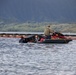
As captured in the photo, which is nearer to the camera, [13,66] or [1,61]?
[13,66]

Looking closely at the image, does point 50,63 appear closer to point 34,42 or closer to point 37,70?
point 37,70

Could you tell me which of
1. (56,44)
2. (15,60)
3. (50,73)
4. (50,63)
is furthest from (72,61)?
(56,44)

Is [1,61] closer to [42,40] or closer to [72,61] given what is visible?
[72,61]

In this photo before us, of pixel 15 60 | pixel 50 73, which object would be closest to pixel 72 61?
pixel 15 60

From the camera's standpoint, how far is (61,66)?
42.2m

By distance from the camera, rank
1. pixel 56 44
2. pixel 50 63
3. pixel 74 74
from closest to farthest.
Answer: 1. pixel 74 74
2. pixel 50 63
3. pixel 56 44

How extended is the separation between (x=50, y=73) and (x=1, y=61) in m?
9.94

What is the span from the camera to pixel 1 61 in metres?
46.2

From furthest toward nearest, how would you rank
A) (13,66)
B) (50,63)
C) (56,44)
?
(56,44)
(50,63)
(13,66)

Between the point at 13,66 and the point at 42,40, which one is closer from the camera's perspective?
the point at 13,66

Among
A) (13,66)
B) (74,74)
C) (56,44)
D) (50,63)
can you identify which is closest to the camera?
(74,74)

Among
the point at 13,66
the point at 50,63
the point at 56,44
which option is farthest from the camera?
the point at 56,44

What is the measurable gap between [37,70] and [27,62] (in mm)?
6653

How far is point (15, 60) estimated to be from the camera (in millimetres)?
47625
